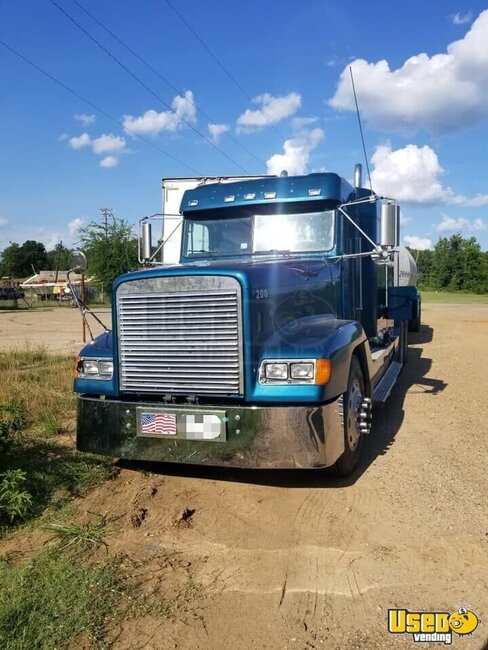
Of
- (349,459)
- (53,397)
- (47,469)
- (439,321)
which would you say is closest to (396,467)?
(349,459)

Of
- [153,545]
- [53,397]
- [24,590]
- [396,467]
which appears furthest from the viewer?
[53,397]

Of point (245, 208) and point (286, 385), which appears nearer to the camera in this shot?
point (286, 385)

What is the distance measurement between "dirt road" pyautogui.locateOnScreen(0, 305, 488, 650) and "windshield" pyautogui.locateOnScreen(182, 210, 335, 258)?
217 cm

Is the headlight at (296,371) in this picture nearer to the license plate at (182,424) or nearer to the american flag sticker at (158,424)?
the license plate at (182,424)

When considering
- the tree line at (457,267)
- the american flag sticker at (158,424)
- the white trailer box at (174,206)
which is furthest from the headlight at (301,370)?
the tree line at (457,267)

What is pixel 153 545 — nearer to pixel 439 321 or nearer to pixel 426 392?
pixel 426 392

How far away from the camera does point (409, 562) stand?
331 cm

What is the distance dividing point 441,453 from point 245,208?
10.4 feet

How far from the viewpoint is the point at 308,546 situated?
3520mm

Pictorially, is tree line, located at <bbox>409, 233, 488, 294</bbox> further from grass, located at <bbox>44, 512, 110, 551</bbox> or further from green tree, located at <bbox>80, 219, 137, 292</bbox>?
grass, located at <bbox>44, 512, 110, 551</bbox>

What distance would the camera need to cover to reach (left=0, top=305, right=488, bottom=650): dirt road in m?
2.71

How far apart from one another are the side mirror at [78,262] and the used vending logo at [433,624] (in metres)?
3.66

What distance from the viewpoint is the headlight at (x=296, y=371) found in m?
3.92

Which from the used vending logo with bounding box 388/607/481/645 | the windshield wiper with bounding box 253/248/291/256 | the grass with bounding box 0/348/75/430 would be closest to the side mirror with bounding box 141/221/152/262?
the windshield wiper with bounding box 253/248/291/256
